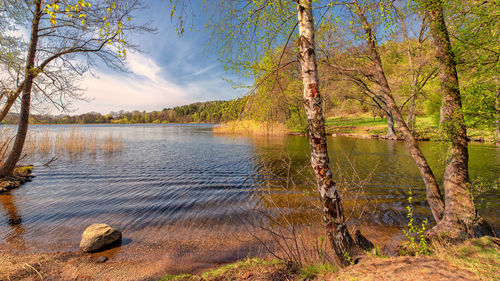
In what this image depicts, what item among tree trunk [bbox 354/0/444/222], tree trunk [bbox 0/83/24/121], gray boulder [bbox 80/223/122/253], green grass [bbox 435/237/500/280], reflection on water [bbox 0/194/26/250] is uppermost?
tree trunk [bbox 0/83/24/121]

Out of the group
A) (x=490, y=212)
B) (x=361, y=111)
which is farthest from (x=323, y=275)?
(x=361, y=111)

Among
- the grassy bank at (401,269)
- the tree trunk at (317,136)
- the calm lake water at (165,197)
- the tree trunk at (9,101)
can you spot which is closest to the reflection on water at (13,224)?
the calm lake water at (165,197)

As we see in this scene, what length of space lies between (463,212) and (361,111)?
51.4m

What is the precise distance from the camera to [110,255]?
192 inches

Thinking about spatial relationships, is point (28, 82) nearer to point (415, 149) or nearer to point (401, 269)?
point (401, 269)

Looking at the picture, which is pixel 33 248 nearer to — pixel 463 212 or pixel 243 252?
pixel 243 252

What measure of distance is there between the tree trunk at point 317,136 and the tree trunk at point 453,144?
2.79 metres

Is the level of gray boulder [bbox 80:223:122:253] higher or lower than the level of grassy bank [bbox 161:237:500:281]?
lower

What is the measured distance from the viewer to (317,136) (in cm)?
326

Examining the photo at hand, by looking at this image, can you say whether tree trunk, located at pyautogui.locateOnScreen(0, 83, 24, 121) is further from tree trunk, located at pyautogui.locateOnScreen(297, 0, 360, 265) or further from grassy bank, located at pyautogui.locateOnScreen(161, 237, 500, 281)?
tree trunk, located at pyautogui.locateOnScreen(297, 0, 360, 265)

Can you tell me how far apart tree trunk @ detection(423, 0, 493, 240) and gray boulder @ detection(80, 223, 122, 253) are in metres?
7.83

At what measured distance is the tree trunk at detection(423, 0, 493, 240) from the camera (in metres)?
4.29

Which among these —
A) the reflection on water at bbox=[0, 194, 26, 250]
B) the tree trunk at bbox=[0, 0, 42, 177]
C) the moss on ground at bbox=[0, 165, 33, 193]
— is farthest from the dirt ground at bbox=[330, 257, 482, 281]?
the moss on ground at bbox=[0, 165, 33, 193]

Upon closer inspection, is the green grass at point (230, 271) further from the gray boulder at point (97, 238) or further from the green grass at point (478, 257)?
the green grass at point (478, 257)
